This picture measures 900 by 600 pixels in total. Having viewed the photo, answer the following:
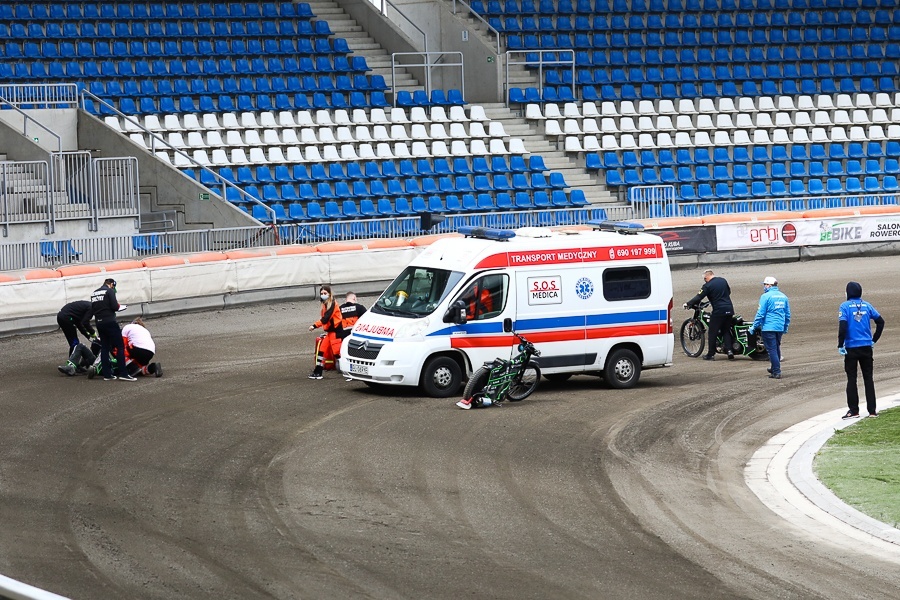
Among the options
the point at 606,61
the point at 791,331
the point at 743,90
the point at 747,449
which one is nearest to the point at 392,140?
the point at 606,61

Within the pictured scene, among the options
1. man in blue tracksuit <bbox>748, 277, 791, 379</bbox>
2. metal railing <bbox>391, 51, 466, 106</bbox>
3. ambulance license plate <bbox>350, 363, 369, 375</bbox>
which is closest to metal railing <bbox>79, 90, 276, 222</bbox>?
metal railing <bbox>391, 51, 466, 106</bbox>

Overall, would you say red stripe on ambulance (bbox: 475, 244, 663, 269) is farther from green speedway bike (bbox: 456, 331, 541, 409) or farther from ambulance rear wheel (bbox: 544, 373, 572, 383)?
ambulance rear wheel (bbox: 544, 373, 572, 383)

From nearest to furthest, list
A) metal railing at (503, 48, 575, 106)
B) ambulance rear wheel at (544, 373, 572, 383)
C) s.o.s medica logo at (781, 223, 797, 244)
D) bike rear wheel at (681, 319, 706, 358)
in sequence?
ambulance rear wheel at (544, 373, 572, 383)
bike rear wheel at (681, 319, 706, 358)
s.o.s medica logo at (781, 223, 797, 244)
metal railing at (503, 48, 575, 106)

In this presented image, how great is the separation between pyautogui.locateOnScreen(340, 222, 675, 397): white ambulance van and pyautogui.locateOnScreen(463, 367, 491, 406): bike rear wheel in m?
0.93

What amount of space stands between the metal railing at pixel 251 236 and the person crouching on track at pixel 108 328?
21.0 ft

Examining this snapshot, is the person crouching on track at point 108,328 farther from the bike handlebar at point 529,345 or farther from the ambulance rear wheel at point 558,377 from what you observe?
the ambulance rear wheel at point 558,377

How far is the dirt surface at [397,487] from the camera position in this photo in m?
11.0

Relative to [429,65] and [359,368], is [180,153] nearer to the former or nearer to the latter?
[429,65]

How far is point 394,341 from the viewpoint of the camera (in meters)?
19.2

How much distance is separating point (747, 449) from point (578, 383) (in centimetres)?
501

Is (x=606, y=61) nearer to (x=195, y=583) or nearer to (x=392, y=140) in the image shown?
(x=392, y=140)

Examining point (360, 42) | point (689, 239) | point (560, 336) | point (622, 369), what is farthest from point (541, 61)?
point (560, 336)

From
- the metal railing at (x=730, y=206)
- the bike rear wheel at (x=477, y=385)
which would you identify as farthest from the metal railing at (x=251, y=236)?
the bike rear wheel at (x=477, y=385)

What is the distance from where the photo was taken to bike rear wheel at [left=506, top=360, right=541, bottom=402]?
19188 mm
